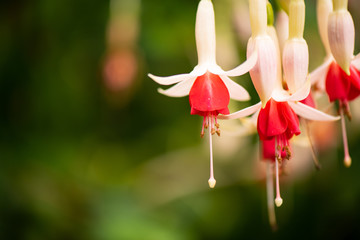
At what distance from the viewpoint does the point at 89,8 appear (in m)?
1.53

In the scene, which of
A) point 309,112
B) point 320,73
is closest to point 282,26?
point 320,73

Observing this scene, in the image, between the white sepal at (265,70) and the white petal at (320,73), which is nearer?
the white sepal at (265,70)

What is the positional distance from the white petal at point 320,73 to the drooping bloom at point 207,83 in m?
0.14

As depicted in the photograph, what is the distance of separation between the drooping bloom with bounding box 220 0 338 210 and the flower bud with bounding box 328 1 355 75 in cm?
4

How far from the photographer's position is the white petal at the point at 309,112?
0.65 m

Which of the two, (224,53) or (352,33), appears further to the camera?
(224,53)

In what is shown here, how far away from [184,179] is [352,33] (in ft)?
3.10

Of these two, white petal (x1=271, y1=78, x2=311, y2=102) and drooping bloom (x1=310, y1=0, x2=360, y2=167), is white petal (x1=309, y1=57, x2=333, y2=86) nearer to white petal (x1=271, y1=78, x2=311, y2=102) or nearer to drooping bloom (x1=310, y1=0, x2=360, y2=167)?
drooping bloom (x1=310, y1=0, x2=360, y2=167)

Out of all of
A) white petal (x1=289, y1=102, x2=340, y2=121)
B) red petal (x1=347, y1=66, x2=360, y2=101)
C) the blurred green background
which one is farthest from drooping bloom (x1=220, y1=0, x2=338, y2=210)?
the blurred green background

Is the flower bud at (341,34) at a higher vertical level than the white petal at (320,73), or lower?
higher

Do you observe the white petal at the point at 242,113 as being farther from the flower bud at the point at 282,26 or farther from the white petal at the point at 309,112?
the flower bud at the point at 282,26

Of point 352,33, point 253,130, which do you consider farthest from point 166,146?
point 352,33

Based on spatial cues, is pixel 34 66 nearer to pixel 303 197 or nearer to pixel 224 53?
pixel 224 53

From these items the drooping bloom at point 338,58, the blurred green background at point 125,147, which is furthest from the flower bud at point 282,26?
the blurred green background at point 125,147
